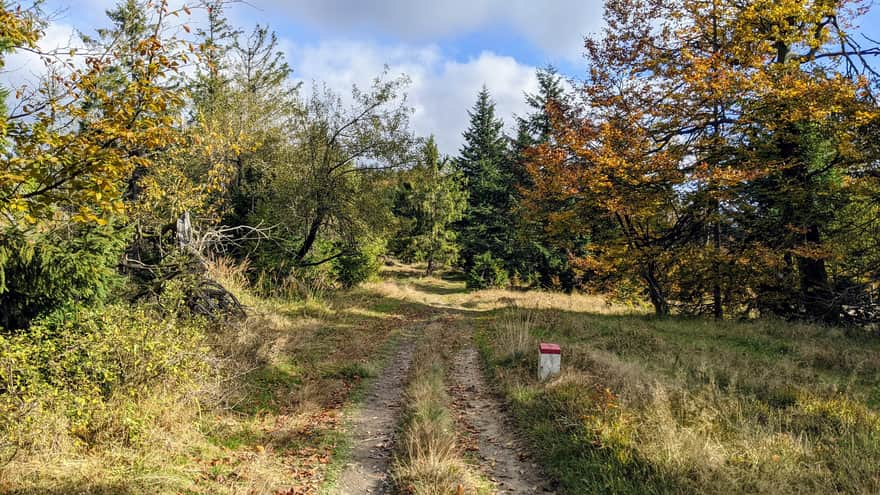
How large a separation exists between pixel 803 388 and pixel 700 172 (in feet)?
26.9

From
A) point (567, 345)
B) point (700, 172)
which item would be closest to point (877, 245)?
point (700, 172)

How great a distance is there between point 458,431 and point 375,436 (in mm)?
1242

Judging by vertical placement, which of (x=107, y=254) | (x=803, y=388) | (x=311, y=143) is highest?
(x=311, y=143)

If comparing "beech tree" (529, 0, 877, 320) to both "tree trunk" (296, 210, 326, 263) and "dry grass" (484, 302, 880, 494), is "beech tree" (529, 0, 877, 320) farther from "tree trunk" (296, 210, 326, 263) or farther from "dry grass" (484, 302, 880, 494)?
"tree trunk" (296, 210, 326, 263)

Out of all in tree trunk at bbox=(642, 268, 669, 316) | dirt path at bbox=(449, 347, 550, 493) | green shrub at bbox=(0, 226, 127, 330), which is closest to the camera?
dirt path at bbox=(449, 347, 550, 493)

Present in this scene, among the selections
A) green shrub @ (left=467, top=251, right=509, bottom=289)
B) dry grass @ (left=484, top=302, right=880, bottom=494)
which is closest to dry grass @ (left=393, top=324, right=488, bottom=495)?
dry grass @ (left=484, top=302, right=880, bottom=494)

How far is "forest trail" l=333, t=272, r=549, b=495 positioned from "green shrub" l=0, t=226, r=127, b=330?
4451 millimetres

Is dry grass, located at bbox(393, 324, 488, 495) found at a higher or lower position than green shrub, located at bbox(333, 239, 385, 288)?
lower

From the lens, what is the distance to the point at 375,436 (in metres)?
6.41

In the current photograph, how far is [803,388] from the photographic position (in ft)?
23.0

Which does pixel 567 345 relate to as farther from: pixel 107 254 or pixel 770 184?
pixel 770 184

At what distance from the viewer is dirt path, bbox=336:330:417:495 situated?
16.8 ft

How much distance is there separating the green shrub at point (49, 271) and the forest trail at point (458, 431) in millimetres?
4451

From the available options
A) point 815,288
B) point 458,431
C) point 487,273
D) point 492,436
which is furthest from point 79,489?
point 487,273
